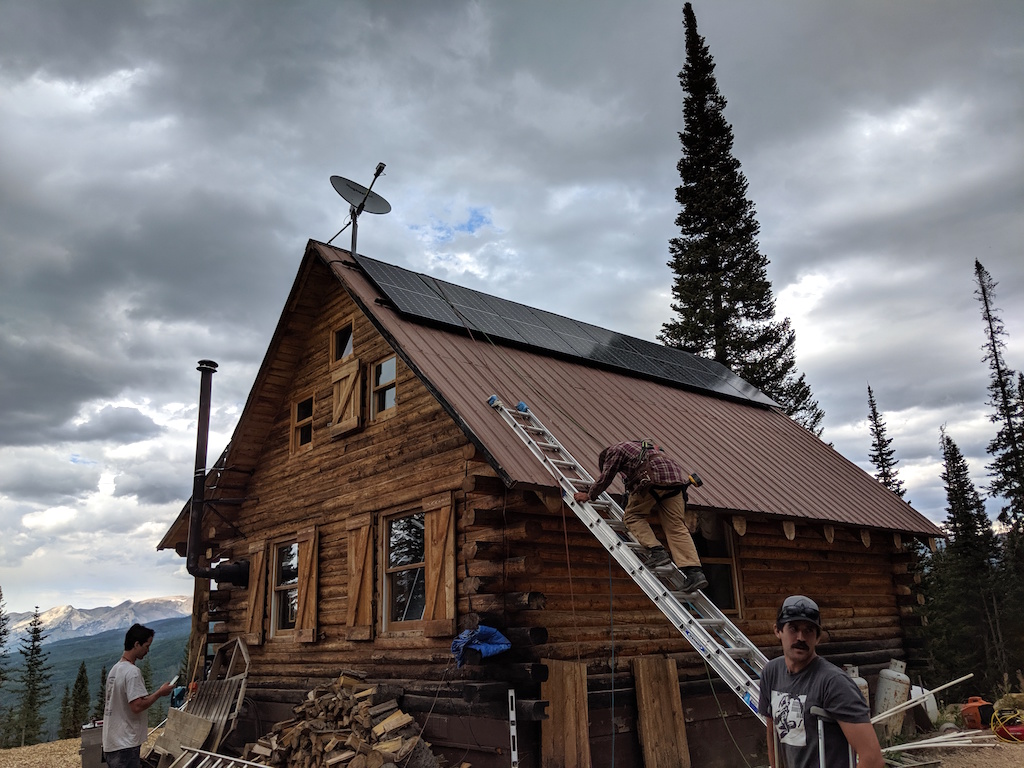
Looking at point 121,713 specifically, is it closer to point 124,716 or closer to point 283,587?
point 124,716

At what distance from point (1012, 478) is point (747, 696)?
43.0 meters

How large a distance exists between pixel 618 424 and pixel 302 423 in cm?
614

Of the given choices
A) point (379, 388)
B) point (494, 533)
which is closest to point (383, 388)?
point (379, 388)

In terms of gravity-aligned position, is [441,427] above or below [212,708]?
above

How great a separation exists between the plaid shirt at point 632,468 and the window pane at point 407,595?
3809 mm

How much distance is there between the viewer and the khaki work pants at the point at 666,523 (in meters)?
7.72

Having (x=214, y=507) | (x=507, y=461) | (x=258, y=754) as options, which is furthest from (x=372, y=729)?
(x=214, y=507)

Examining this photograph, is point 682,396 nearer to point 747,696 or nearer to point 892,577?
point 892,577

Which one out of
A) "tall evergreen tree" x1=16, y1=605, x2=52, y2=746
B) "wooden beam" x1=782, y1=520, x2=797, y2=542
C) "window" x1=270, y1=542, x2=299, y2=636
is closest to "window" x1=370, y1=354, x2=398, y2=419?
"window" x1=270, y1=542, x2=299, y2=636

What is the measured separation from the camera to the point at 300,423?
14.6m

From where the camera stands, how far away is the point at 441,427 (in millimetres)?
10656

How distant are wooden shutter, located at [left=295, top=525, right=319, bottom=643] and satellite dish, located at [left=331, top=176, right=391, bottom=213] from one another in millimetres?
6419

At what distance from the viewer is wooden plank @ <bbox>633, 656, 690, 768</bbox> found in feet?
30.4

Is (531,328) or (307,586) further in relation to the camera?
(531,328)
